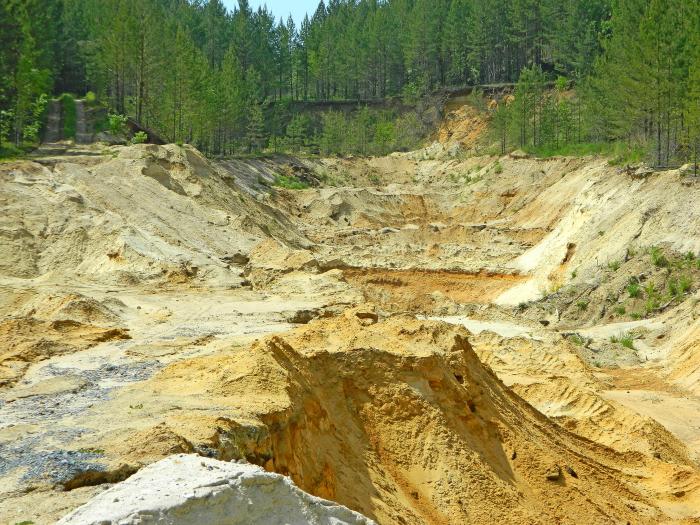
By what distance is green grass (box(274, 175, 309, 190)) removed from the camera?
71.5 metres

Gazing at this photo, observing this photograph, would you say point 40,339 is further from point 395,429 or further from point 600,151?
point 600,151

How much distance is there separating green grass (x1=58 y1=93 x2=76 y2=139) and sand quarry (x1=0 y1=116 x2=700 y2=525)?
8.97 meters

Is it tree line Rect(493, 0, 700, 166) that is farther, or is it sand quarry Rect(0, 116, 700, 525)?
tree line Rect(493, 0, 700, 166)

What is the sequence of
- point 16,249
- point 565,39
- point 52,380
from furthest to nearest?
point 565,39, point 16,249, point 52,380

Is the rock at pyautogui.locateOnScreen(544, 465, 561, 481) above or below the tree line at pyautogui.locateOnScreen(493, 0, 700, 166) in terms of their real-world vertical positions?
below

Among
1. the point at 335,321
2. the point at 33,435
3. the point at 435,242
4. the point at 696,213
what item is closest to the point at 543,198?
the point at 435,242

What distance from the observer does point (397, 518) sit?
1491 centimetres

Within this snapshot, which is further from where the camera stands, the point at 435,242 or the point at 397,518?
the point at 435,242

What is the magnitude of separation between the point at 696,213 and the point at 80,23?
7028cm

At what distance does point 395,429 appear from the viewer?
17484mm

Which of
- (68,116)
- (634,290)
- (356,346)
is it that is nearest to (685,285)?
(634,290)

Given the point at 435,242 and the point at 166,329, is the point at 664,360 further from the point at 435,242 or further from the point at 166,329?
the point at 435,242

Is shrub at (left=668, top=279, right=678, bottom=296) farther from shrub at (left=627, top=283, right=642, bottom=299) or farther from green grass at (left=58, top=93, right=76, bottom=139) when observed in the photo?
green grass at (left=58, top=93, right=76, bottom=139)

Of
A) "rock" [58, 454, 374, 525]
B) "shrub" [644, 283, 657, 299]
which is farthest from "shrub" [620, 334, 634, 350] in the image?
"rock" [58, 454, 374, 525]
